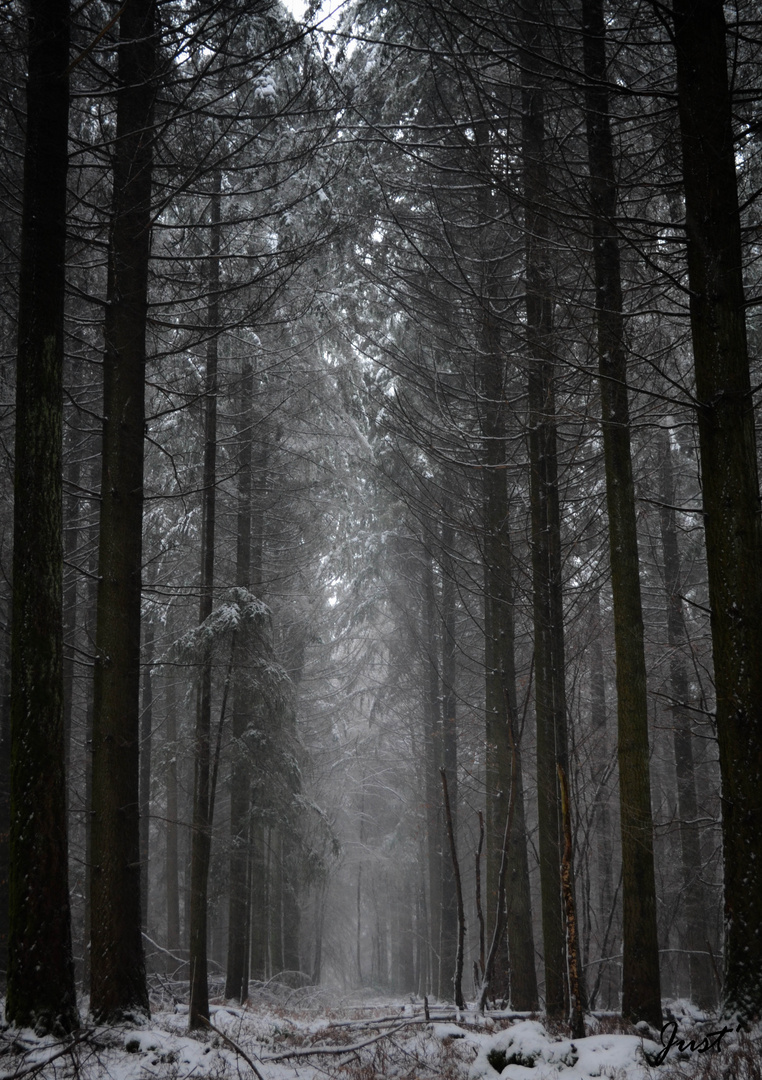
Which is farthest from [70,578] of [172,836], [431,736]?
[172,836]

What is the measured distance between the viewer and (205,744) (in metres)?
9.86

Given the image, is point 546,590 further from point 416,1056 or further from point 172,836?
point 172,836

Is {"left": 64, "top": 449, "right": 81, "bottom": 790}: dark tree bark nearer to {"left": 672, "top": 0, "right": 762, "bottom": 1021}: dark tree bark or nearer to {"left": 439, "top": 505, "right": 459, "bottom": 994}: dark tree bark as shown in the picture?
{"left": 439, "top": 505, "right": 459, "bottom": 994}: dark tree bark

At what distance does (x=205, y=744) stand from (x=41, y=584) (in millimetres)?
5075

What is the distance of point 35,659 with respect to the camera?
17.2 feet

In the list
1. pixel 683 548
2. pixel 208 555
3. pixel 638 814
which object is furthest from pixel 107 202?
pixel 683 548

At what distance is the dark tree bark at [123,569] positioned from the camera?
6395mm

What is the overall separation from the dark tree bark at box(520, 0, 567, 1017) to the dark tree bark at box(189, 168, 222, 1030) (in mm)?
3434

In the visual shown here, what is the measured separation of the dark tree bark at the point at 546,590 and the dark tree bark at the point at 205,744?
11.3ft

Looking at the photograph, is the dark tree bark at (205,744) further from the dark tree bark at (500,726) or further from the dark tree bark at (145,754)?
the dark tree bark at (145,754)

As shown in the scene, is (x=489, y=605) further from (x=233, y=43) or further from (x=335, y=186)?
(x=233, y=43)

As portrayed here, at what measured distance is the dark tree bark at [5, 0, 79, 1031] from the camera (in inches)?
195

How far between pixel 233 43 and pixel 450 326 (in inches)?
148
